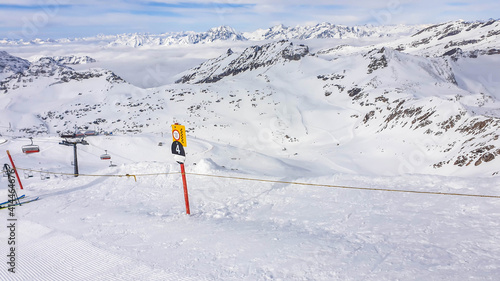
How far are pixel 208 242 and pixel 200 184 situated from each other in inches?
292

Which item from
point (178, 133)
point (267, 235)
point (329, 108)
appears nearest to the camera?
point (267, 235)

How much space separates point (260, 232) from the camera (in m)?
9.64

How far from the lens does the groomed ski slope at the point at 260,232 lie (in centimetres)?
725

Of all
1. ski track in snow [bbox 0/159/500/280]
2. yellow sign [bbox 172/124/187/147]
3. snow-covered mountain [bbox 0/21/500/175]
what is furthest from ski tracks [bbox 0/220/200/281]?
snow-covered mountain [bbox 0/21/500/175]

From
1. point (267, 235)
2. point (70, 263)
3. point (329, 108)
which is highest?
point (329, 108)

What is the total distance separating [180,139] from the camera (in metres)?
11.3

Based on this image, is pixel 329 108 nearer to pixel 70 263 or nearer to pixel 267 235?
pixel 267 235

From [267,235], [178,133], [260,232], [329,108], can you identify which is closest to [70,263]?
[178,133]

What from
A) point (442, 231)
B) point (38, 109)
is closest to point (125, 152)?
point (442, 231)

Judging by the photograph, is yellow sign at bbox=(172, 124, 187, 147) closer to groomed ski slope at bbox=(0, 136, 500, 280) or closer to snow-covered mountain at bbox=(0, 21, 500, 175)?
groomed ski slope at bbox=(0, 136, 500, 280)

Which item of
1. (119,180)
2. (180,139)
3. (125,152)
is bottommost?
(125,152)

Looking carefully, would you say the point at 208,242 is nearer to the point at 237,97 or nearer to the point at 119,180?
the point at 119,180

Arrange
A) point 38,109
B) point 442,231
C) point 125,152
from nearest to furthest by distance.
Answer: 1. point 442,231
2. point 125,152
3. point 38,109

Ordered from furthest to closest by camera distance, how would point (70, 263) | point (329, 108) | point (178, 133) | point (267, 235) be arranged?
1. point (329, 108)
2. point (178, 133)
3. point (267, 235)
4. point (70, 263)
